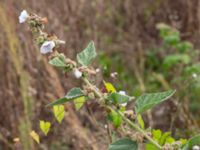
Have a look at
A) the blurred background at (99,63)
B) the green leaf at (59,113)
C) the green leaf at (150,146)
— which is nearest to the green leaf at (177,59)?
the blurred background at (99,63)

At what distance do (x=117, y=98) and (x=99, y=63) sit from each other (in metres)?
2.45

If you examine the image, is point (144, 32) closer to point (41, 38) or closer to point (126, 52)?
point (126, 52)

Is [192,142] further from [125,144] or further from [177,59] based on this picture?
[177,59]

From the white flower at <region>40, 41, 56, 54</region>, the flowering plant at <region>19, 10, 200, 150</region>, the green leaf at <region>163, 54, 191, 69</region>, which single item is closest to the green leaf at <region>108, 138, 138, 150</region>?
the flowering plant at <region>19, 10, 200, 150</region>

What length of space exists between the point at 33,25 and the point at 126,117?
0.88ft

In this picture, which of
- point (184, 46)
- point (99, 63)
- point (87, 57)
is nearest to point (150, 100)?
point (87, 57)

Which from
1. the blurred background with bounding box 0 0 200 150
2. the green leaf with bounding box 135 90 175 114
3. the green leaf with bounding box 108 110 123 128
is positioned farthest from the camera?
the blurred background with bounding box 0 0 200 150

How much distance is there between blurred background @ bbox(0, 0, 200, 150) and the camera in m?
2.42

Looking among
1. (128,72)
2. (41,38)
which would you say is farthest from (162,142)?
(128,72)

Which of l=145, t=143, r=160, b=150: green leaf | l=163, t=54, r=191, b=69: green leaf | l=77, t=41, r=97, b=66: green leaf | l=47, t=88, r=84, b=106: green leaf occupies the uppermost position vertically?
l=77, t=41, r=97, b=66: green leaf

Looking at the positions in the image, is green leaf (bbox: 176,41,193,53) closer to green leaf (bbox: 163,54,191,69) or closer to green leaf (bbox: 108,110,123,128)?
green leaf (bbox: 163,54,191,69)

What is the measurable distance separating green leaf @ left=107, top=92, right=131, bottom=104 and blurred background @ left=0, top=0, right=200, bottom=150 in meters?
0.73

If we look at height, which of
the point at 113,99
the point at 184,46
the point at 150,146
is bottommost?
the point at 150,146

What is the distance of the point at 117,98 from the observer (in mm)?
1121
